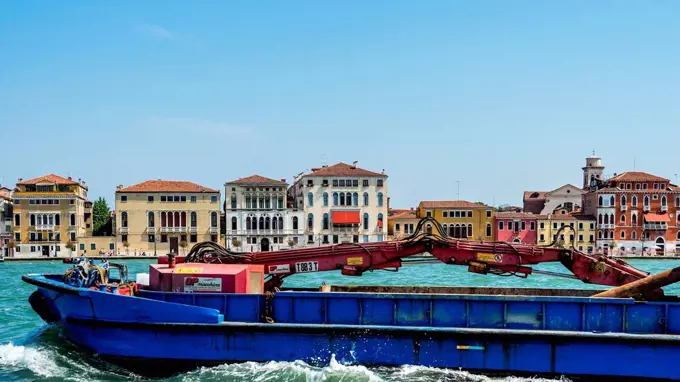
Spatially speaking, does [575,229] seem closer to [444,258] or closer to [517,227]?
[517,227]

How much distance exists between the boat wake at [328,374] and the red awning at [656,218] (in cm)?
7115

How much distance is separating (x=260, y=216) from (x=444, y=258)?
59252mm

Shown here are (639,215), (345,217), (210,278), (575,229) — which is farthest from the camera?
(575,229)

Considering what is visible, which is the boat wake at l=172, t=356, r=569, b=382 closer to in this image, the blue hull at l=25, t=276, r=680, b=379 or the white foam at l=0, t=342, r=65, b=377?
the blue hull at l=25, t=276, r=680, b=379

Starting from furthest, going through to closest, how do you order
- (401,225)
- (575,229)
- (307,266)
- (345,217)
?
1. (575,229)
2. (401,225)
3. (345,217)
4. (307,266)

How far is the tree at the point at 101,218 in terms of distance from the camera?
85.1m

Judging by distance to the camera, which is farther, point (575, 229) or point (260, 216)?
point (575, 229)

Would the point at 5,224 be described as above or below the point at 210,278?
below

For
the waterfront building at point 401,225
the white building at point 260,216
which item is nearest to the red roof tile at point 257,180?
the white building at point 260,216

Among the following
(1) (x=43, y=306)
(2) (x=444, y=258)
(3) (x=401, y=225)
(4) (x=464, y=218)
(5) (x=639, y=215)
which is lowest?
(3) (x=401, y=225)

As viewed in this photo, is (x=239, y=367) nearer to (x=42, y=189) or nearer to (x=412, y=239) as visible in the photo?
(x=412, y=239)

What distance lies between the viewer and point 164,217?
7312 cm

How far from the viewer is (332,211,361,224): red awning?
73750 mm

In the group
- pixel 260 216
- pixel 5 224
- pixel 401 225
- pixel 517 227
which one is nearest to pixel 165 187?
pixel 260 216
